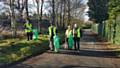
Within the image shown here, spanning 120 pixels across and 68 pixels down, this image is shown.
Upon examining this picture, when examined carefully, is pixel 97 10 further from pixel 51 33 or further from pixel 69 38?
pixel 51 33

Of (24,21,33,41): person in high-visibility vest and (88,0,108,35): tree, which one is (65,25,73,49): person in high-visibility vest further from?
(88,0,108,35): tree

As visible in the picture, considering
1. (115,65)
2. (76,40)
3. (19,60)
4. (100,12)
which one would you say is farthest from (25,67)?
(100,12)

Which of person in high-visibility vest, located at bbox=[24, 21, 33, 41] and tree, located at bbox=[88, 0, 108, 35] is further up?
tree, located at bbox=[88, 0, 108, 35]

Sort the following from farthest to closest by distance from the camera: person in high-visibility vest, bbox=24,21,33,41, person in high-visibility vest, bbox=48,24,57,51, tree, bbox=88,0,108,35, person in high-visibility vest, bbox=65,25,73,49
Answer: tree, bbox=88,0,108,35 → person in high-visibility vest, bbox=24,21,33,41 → person in high-visibility vest, bbox=65,25,73,49 → person in high-visibility vest, bbox=48,24,57,51

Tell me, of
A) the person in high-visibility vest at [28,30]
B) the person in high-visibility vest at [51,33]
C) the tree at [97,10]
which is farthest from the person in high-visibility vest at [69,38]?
the tree at [97,10]

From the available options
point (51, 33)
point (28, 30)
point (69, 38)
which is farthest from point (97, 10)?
point (51, 33)

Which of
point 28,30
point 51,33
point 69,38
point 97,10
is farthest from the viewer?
point 97,10

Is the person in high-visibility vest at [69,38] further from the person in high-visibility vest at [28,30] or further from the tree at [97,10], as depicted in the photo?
the tree at [97,10]

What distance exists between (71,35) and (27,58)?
7.54 metres

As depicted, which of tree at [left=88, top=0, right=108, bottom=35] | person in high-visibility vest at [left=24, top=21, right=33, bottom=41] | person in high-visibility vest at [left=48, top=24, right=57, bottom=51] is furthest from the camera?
tree at [left=88, top=0, right=108, bottom=35]

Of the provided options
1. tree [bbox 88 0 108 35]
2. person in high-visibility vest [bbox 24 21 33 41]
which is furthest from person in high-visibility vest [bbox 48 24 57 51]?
tree [bbox 88 0 108 35]

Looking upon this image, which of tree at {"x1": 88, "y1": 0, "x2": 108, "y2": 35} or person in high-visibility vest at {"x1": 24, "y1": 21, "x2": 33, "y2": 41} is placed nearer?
person in high-visibility vest at {"x1": 24, "y1": 21, "x2": 33, "y2": 41}

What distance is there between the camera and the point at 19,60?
2027 centimetres

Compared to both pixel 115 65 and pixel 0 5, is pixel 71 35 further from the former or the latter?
pixel 0 5
